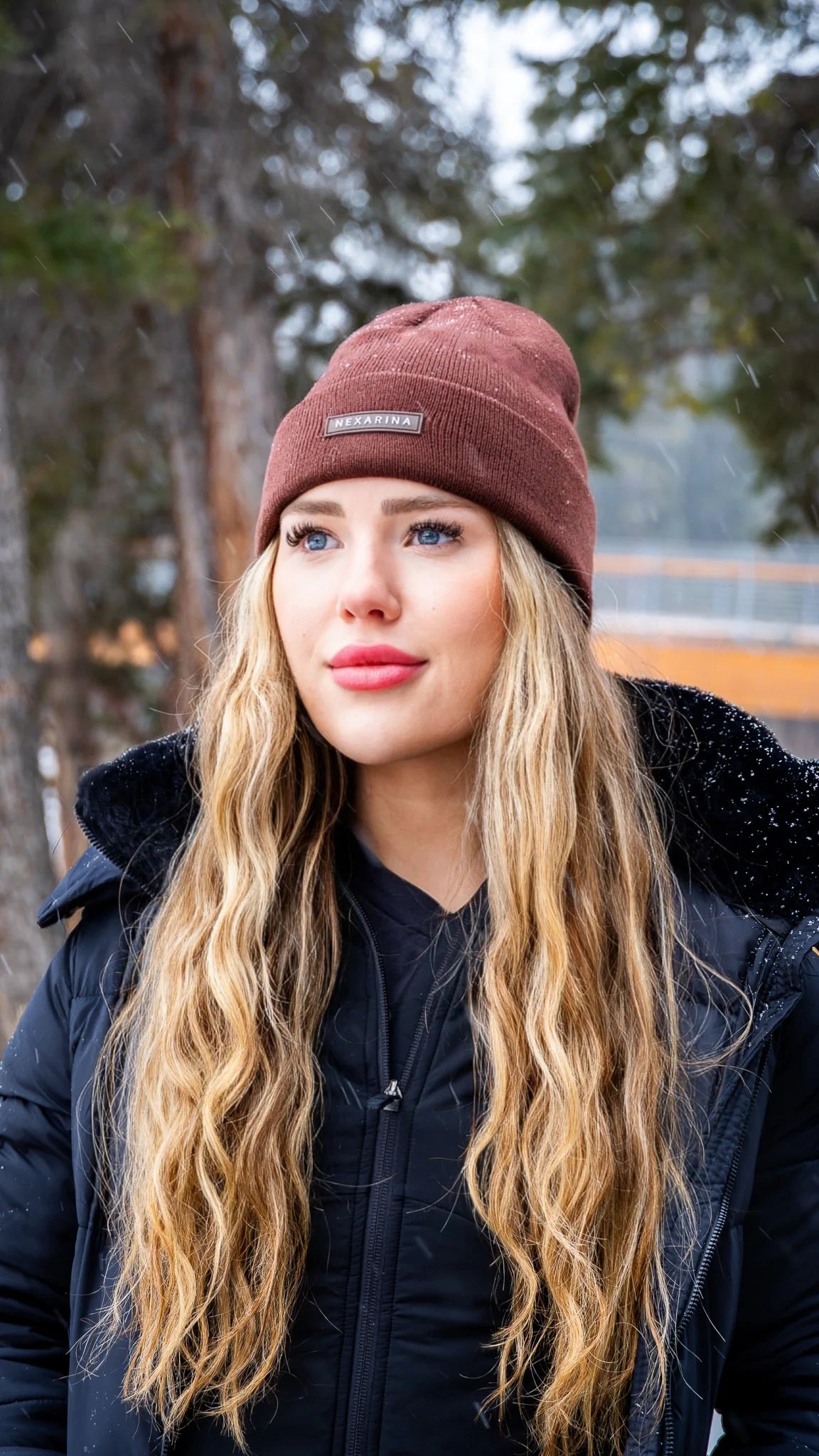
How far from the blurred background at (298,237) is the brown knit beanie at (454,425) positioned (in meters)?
2.87

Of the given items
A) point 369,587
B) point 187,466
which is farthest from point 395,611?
point 187,466

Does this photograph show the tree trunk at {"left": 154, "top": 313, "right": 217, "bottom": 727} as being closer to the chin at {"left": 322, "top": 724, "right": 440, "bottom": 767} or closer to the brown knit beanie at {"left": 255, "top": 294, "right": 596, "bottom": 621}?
the brown knit beanie at {"left": 255, "top": 294, "right": 596, "bottom": 621}

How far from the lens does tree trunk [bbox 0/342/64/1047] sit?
4.66m

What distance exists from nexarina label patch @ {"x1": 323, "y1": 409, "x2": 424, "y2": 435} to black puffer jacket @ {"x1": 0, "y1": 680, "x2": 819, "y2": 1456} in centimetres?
68

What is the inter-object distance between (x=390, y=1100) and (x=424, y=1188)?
0.14 m

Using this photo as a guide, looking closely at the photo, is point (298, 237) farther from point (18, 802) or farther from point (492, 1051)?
point (492, 1051)

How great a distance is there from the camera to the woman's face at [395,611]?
6.20 ft

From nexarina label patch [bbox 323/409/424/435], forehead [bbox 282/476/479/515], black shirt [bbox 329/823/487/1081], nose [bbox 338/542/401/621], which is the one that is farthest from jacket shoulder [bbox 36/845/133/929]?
nexarina label patch [bbox 323/409/424/435]

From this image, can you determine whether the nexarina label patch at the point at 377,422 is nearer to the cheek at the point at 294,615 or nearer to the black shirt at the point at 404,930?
the cheek at the point at 294,615

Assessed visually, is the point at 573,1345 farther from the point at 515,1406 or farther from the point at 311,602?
the point at 311,602

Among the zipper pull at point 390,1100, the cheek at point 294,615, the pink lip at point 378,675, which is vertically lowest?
the zipper pull at point 390,1100

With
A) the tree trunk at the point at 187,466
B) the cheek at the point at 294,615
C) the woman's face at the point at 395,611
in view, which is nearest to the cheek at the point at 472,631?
the woman's face at the point at 395,611

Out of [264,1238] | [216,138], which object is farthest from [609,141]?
[264,1238]

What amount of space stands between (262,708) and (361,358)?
0.63 metres
